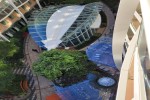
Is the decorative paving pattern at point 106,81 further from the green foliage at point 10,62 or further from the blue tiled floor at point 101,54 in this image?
the green foliage at point 10,62

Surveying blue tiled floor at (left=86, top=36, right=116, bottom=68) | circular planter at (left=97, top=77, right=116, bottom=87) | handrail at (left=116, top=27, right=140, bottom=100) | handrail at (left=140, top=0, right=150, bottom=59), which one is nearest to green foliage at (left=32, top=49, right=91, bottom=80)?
blue tiled floor at (left=86, top=36, right=116, bottom=68)

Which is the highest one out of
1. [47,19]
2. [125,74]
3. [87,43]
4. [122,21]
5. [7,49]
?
[47,19]

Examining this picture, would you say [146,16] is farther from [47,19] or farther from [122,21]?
[47,19]

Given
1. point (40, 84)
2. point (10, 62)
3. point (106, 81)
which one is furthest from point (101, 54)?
point (10, 62)

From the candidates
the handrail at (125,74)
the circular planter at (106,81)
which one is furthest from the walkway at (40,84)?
the handrail at (125,74)

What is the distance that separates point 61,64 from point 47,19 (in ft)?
43.3

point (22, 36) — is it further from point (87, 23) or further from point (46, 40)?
point (87, 23)

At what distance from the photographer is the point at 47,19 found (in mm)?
50000

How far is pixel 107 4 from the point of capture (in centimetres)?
5769

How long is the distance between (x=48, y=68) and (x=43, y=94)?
4.29 m

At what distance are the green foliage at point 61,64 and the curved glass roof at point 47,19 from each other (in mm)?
6165

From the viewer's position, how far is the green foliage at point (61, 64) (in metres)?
38.6

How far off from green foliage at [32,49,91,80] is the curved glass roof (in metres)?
6.17

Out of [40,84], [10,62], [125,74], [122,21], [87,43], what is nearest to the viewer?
[125,74]
